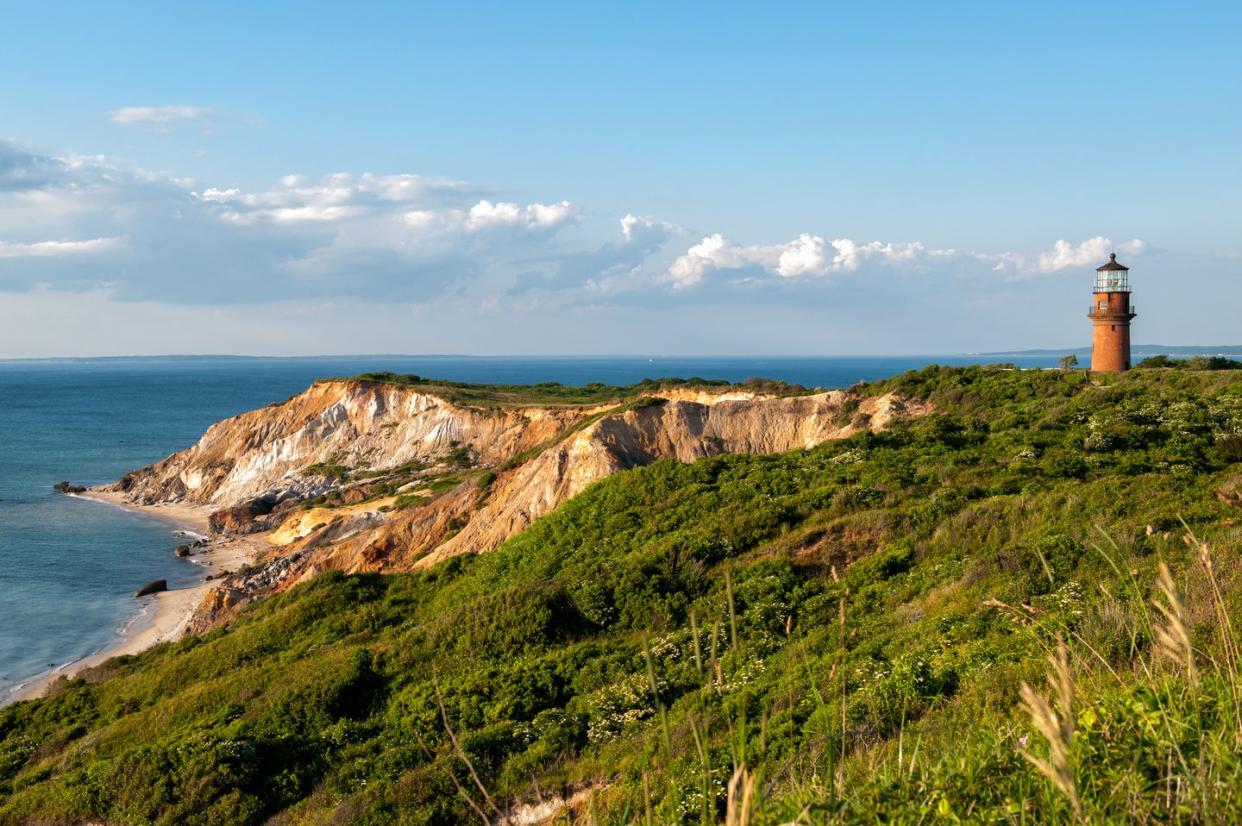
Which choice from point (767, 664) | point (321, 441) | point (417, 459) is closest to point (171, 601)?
point (417, 459)

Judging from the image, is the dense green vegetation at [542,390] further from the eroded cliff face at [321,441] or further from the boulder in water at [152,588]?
the boulder in water at [152,588]

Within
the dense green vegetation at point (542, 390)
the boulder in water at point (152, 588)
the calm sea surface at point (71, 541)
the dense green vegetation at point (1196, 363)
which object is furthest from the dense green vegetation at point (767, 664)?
the dense green vegetation at point (542, 390)

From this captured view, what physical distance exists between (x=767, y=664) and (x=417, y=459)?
163 feet

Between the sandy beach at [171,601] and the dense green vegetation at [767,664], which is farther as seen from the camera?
the sandy beach at [171,601]

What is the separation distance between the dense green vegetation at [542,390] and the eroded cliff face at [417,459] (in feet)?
5.95

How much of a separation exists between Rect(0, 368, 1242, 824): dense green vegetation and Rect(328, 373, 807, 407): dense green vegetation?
3005 centimetres

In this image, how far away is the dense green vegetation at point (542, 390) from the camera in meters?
57.7

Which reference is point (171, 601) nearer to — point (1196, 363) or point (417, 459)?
point (417, 459)

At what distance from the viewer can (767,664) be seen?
12.3m

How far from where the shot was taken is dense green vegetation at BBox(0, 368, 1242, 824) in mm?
3990

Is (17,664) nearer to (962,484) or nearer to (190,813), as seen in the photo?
(190,813)

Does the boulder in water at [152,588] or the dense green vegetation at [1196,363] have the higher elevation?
the dense green vegetation at [1196,363]

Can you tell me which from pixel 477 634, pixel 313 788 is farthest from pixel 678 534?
pixel 313 788

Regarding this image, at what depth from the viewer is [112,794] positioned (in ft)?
41.1
